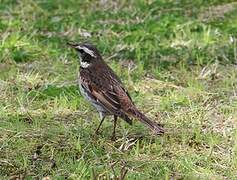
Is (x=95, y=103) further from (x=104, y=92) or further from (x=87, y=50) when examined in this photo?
(x=87, y=50)

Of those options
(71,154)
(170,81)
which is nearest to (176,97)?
(170,81)

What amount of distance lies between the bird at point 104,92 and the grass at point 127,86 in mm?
257

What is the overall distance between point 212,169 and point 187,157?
31 centimetres

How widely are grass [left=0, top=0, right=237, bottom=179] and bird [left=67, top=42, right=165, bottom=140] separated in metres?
0.26

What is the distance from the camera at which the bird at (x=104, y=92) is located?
7496 mm

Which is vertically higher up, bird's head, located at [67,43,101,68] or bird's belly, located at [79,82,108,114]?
bird's head, located at [67,43,101,68]

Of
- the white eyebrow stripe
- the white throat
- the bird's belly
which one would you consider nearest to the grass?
the bird's belly

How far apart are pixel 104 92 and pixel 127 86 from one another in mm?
1545

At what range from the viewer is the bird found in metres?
7.50

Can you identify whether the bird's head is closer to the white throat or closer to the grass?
the white throat

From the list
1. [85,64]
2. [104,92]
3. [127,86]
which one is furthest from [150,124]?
[127,86]

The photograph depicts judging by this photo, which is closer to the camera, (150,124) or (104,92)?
(150,124)

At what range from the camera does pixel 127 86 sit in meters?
9.24

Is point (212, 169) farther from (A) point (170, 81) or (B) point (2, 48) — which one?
(B) point (2, 48)
